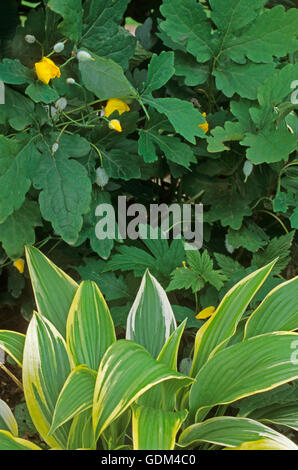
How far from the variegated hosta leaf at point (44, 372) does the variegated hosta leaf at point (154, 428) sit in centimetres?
21

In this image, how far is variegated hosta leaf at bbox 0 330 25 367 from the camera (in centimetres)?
137

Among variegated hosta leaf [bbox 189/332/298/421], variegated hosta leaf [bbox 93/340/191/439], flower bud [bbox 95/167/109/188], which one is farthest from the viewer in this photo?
flower bud [bbox 95/167/109/188]

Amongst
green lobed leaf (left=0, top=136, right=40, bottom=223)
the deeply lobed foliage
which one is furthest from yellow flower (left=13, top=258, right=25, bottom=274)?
green lobed leaf (left=0, top=136, right=40, bottom=223)

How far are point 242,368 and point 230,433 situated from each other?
14cm

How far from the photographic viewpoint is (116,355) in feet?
3.99

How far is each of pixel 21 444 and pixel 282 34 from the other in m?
1.15

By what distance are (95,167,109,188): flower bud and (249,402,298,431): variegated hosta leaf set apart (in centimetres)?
67

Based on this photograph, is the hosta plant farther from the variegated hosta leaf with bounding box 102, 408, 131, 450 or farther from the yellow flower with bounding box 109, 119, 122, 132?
the yellow flower with bounding box 109, 119, 122, 132

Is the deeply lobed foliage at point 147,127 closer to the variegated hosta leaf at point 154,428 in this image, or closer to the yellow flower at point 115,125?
the yellow flower at point 115,125

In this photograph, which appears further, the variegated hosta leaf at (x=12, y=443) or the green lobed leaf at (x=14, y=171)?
the green lobed leaf at (x=14, y=171)

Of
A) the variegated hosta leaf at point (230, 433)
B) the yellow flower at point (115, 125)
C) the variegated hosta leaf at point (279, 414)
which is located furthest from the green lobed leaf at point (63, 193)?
the variegated hosta leaf at point (279, 414)

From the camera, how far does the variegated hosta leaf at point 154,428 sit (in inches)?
45.2

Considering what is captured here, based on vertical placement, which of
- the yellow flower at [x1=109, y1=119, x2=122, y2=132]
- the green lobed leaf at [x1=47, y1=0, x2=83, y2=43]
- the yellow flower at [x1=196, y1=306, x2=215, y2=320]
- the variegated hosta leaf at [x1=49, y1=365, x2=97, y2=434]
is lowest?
the yellow flower at [x1=196, y1=306, x2=215, y2=320]

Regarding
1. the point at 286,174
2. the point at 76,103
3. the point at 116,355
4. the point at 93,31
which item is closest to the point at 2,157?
the point at 76,103
